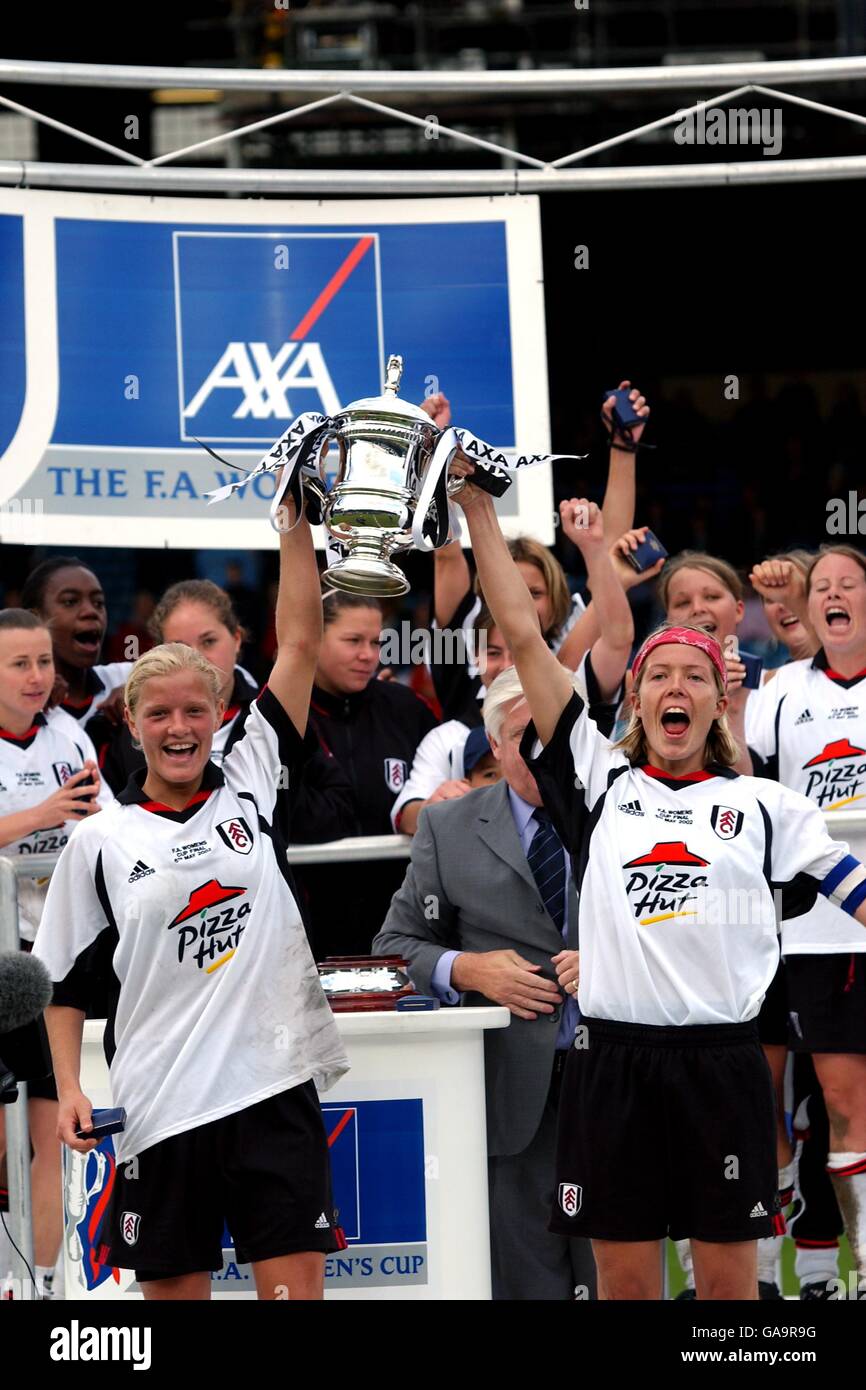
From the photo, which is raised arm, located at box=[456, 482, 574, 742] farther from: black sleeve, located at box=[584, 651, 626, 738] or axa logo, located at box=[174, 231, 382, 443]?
axa logo, located at box=[174, 231, 382, 443]

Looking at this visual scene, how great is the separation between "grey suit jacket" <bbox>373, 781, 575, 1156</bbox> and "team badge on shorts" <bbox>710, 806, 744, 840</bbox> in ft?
2.33

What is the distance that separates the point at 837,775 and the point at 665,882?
5.49 feet

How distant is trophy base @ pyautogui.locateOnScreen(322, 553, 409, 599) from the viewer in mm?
3559

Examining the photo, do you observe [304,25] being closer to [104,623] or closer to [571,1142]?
[104,623]

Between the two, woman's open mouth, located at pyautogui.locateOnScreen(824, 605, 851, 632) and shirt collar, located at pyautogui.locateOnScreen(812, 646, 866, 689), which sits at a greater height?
woman's open mouth, located at pyautogui.locateOnScreen(824, 605, 851, 632)

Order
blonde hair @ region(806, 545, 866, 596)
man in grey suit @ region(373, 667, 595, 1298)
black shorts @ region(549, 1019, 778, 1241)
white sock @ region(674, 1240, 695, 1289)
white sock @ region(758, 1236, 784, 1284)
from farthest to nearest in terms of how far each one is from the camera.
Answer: blonde hair @ region(806, 545, 866, 596) < white sock @ region(758, 1236, 784, 1284) < white sock @ region(674, 1240, 695, 1289) < man in grey suit @ region(373, 667, 595, 1298) < black shorts @ region(549, 1019, 778, 1241)

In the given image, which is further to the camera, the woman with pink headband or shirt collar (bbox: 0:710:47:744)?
shirt collar (bbox: 0:710:47:744)

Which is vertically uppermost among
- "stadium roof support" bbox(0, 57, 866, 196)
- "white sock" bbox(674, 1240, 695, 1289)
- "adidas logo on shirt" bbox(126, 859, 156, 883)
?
"stadium roof support" bbox(0, 57, 866, 196)

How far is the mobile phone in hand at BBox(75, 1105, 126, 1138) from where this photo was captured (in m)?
3.79

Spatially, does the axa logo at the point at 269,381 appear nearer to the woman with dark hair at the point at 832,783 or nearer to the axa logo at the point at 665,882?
the woman with dark hair at the point at 832,783

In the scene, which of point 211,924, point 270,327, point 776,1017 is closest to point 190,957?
point 211,924

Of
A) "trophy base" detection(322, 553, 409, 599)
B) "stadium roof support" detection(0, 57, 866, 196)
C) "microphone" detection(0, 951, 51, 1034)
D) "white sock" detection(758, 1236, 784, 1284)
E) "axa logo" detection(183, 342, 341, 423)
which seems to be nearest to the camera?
"microphone" detection(0, 951, 51, 1034)

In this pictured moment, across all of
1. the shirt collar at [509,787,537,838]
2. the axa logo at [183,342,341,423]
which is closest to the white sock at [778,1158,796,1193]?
the shirt collar at [509,787,537,838]

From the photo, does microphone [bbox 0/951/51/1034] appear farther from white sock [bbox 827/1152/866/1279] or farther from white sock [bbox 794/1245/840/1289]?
white sock [bbox 794/1245/840/1289]
